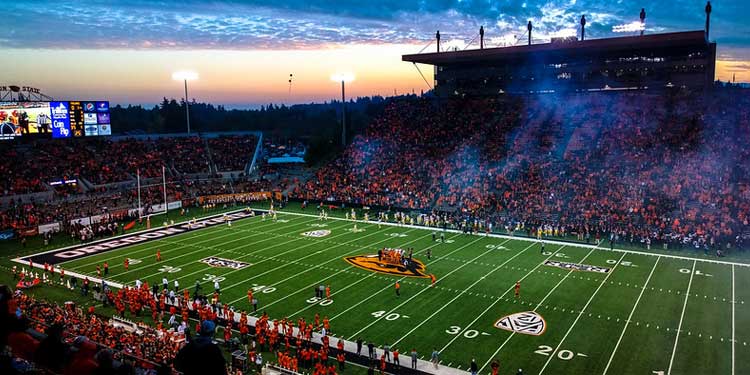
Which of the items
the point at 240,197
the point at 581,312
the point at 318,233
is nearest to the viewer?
the point at 581,312

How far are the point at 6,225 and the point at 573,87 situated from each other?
45540mm

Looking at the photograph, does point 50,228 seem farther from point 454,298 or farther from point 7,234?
point 454,298

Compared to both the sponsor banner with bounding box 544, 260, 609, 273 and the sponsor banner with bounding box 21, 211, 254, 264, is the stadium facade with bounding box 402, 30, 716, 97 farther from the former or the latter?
the sponsor banner with bounding box 21, 211, 254, 264

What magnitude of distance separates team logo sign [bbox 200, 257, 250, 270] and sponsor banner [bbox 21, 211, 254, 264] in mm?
6755

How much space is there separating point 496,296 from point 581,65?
117 ft

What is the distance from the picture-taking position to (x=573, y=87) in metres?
52.5

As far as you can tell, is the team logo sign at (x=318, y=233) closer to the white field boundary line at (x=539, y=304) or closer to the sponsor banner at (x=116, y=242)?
the sponsor banner at (x=116, y=242)

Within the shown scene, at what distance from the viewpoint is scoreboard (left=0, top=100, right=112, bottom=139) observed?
4425 centimetres

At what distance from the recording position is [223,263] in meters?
27.9

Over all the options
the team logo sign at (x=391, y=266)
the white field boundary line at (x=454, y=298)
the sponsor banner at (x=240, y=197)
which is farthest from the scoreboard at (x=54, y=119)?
the white field boundary line at (x=454, y=298)

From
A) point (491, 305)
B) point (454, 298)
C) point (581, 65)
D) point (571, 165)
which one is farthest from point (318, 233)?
point (581, 65)

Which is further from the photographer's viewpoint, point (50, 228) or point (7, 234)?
point (50, 228)

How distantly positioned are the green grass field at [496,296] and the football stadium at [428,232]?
13 cm

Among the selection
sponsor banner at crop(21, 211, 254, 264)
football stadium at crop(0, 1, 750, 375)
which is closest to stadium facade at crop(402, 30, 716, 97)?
football stadium at crop(0, 1, 750, 375)
